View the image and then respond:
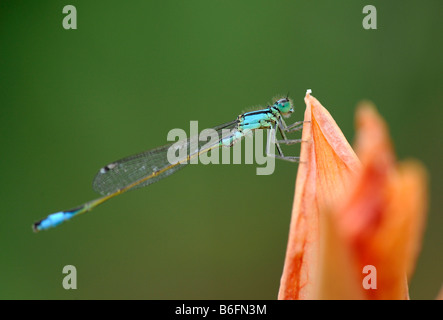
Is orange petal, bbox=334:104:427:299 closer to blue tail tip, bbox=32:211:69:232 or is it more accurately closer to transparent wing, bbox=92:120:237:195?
blue tail tip, bbox=32:211:69:232

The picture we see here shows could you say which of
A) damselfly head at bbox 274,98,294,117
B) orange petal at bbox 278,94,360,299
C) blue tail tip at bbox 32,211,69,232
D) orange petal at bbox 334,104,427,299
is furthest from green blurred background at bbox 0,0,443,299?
orange petal at bbox 334,104,427,299

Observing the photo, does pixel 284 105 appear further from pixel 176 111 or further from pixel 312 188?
pixel 312 188

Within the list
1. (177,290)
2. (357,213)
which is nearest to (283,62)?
(177,290)

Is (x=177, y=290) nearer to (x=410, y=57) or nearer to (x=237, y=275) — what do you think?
(x=237, y=275)

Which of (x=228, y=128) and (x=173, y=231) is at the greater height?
(x=228, y=128)

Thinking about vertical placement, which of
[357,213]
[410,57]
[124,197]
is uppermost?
[410,57]

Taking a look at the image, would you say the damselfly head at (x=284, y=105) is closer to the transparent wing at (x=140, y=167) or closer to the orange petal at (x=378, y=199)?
the transparent wing at (x=140, y=167)

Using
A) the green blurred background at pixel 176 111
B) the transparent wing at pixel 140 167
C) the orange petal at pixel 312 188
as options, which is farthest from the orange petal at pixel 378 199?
the green blurred background at pixel 176 111
